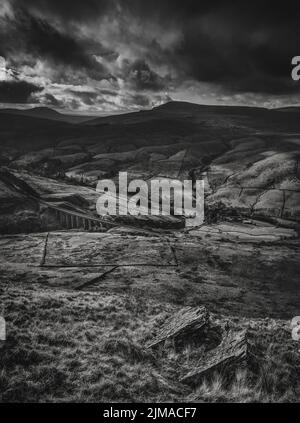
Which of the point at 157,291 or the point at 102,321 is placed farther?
the point at 157,291

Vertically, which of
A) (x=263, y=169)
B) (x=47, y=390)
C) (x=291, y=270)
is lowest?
(x=291, y=270)

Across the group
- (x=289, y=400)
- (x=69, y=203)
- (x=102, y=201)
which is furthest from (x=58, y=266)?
(x=102, y=201)

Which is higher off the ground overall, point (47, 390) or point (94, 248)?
point (47, 390)

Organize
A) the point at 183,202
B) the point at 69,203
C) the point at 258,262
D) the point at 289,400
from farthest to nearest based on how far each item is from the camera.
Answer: the point at 183,202, the point at 69,203, the point at 258,262, the point at 289,400

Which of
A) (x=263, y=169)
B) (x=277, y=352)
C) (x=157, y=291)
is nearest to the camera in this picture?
(x=277, y=352)

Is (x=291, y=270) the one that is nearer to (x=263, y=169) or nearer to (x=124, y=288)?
(x=124, y=288)

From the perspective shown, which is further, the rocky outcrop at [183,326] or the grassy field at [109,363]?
the rocky outcrop at [183,326]

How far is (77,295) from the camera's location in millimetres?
30781

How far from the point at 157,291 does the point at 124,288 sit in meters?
4.20

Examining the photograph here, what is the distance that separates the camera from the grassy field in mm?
13727

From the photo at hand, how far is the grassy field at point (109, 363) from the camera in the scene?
1373 centimetres

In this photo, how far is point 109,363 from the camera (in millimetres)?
16156

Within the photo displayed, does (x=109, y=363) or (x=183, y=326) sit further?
(x=183, y=326)

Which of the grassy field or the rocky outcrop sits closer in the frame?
the grassy field
